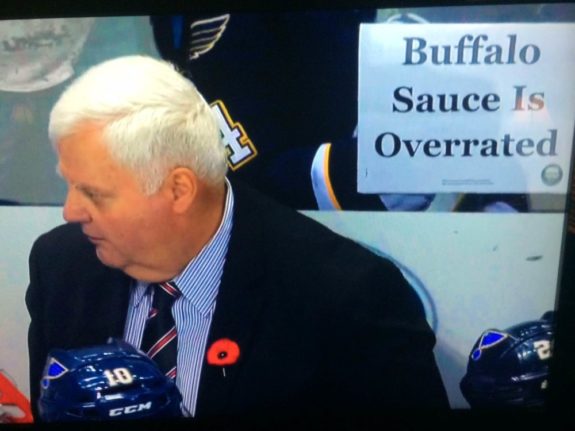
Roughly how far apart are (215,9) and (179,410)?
0.88 meters

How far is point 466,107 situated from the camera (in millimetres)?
1654

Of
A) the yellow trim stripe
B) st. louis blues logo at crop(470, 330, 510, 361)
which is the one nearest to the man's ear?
the yellow trim stripe

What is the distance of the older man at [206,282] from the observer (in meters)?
1.62

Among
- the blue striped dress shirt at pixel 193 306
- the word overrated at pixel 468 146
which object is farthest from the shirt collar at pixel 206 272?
the word overrated at pixel 468 146

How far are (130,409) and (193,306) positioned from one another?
0.28m

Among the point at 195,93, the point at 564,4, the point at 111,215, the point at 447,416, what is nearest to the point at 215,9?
the point at 195,93

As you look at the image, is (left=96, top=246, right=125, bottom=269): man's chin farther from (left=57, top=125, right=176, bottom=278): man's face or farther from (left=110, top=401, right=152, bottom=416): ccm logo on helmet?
(left=110, top=401, right=152, bottom=416): ccm logo on helmet

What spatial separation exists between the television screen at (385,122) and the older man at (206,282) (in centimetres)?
4

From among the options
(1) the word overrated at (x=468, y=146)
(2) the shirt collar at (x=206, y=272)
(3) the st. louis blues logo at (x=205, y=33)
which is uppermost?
(3) the st. louis blues logo at (x=205, y=33)

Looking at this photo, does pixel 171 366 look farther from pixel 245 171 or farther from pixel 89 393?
Answer: pixel 245 171

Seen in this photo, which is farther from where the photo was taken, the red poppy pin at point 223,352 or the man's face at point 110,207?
the red poppy pin at point 223,352

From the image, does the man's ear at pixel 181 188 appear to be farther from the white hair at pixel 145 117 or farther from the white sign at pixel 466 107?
the white sign at pixel 466 107

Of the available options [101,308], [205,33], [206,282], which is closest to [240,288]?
[206,282]

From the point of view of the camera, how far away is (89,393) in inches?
68.6
